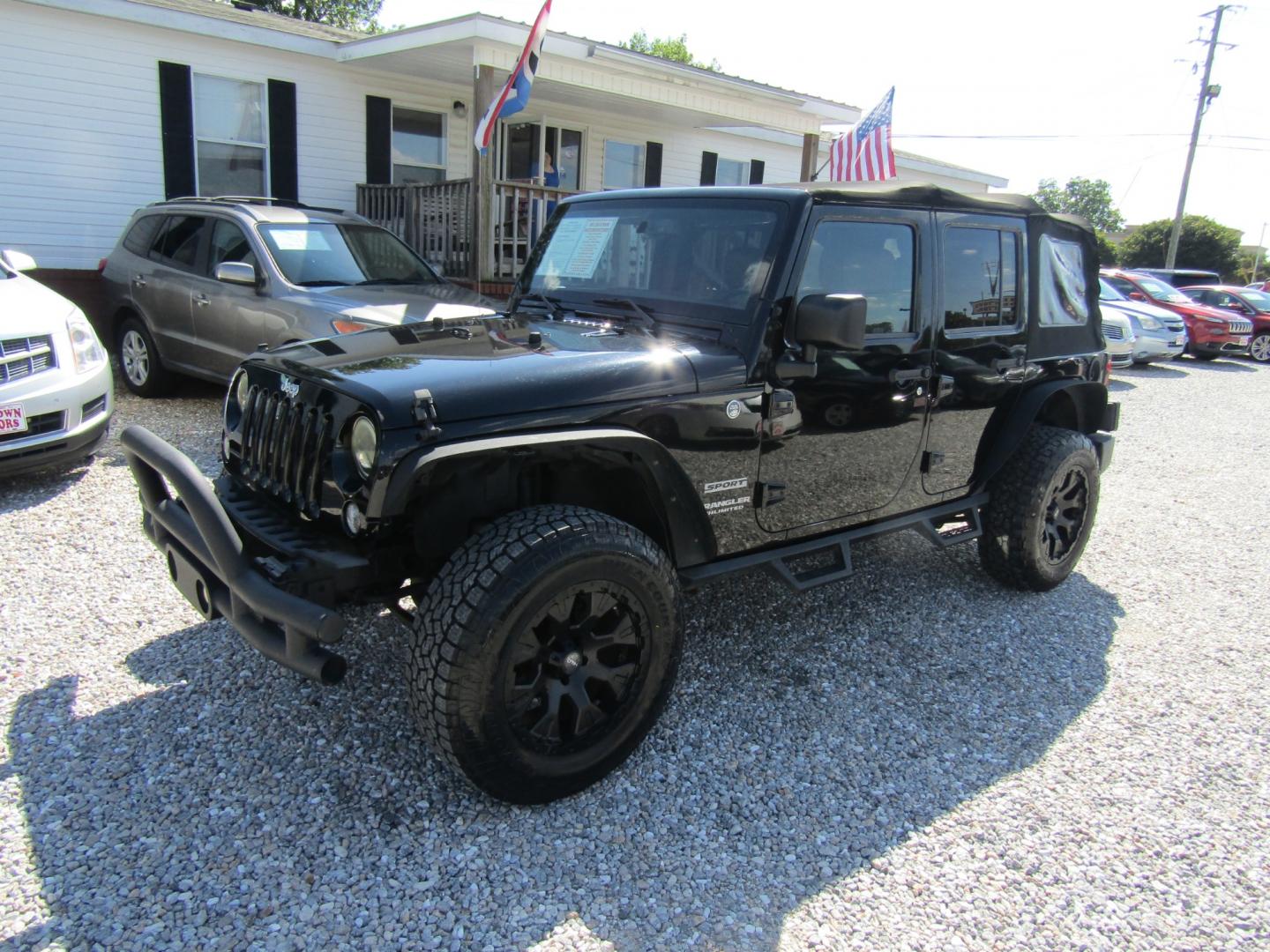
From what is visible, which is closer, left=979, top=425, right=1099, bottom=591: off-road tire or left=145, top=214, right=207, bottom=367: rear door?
left=979, top=425, right=1099, bottom=591: off-road tire

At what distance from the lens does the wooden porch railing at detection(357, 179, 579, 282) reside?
33.1 feet

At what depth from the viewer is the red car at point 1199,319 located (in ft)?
54.6

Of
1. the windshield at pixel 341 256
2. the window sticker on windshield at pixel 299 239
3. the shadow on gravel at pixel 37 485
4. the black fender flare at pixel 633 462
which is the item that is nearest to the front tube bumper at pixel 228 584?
the black fender flare at pixel 633 462

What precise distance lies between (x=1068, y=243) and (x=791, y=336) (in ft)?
7.51

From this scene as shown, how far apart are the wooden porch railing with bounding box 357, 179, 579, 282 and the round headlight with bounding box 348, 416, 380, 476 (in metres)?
7.66

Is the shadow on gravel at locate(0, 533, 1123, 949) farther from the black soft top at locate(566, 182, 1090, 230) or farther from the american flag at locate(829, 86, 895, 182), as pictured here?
the american flag at locate(829, 86, 895, 182)

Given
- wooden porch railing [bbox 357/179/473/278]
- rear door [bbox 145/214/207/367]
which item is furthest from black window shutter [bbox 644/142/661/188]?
A: rear door [bbox 145/214/207/367]

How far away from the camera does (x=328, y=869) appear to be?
2348 millimetres

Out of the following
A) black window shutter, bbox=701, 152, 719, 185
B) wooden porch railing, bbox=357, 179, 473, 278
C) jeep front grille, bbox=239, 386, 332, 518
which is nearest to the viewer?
jeep front grille, bbox=239, 386, 332, 518

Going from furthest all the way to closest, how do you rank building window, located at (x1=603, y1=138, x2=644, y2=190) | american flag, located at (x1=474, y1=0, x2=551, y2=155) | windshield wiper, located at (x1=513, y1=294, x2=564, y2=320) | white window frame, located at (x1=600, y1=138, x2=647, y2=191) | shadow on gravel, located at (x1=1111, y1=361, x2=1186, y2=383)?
shadow on gravel, located at (x1=1111, y1=361, x2=1186, y2=383) < building window, located at (x1=603, y1=138, x2=644, y2=190) < white window frame, located at (x1=600, y1=138, x2=647, y2=191) < american flag, located at (x1=474, y1=0, x2=551, y2=155) < windshield wiper, located at (x1=513, y1=294, x2=564, y2=320)

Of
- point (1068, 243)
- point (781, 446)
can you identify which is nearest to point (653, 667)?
point (781, 446)

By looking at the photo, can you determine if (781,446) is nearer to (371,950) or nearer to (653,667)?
(653,667)

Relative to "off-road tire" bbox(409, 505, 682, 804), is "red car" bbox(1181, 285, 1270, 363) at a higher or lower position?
higher

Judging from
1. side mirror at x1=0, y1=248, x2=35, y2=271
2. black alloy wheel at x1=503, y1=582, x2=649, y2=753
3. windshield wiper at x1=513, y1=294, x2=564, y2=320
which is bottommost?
black alloy wheel at x1=503, y1=582, x2=649, y2=753
